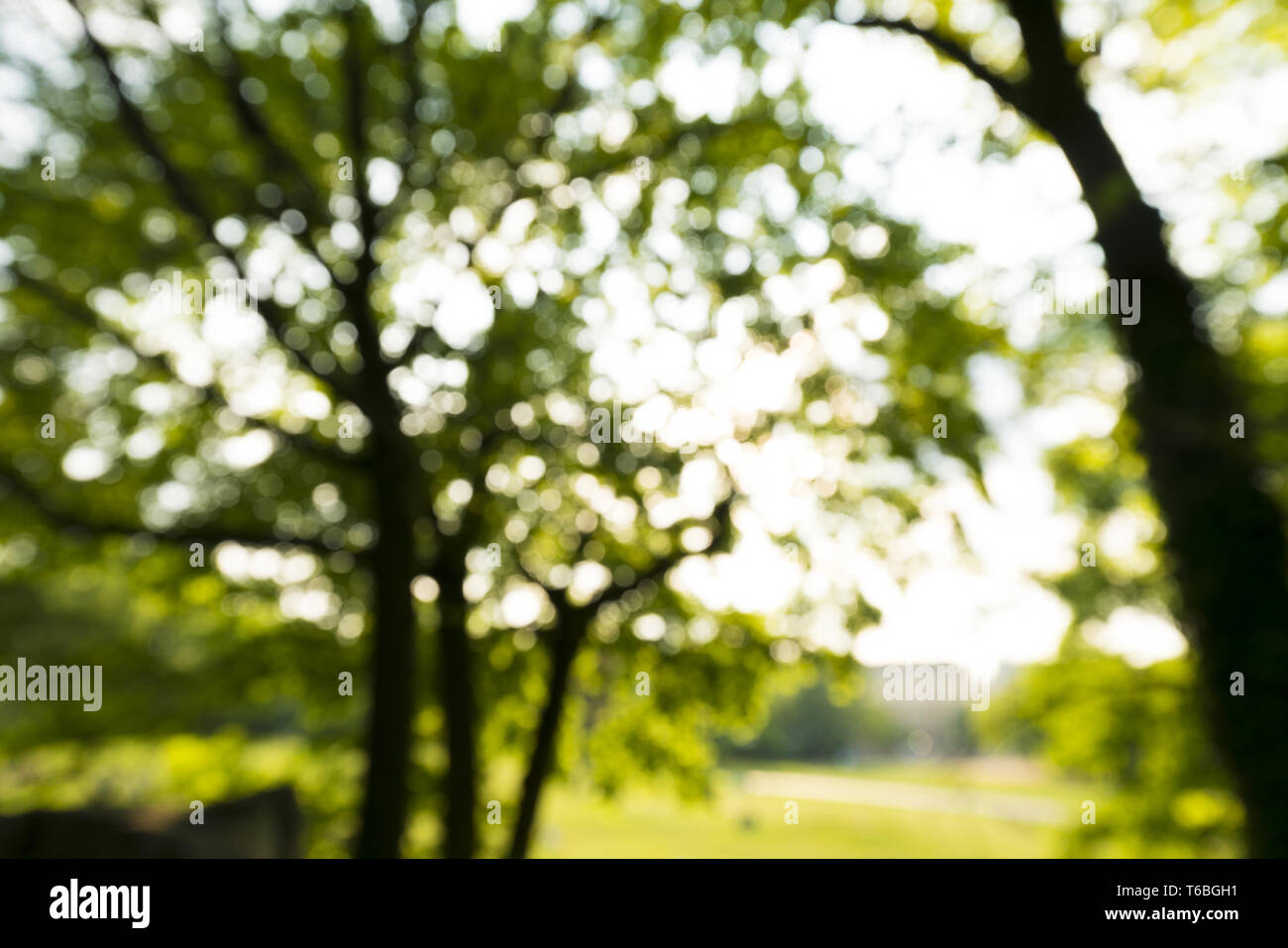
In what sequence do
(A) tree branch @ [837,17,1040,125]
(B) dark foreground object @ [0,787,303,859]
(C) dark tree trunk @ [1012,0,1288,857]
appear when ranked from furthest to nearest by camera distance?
(A) tree branch @ [837,17,1040,125]
(C) dark tree trunk @ [1012,0,1288,857]
(B) dark foreground object @ [0,787,303,859]

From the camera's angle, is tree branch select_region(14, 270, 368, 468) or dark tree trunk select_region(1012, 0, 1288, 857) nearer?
dark tree trunk select_region(1012, 0, 1288, 857)

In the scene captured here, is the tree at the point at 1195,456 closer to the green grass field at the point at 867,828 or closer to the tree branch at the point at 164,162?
the tree branch at the point at 164,162

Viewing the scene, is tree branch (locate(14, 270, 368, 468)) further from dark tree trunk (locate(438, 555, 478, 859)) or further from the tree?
the tree

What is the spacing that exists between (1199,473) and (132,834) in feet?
24.1

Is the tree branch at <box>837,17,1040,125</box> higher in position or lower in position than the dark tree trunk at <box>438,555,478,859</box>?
higher

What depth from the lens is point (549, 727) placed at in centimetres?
915

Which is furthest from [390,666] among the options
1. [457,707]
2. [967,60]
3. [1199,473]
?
[967,60]

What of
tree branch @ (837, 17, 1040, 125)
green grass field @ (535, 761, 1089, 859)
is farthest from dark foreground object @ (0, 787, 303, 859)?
green grass field @ (535, 761, 1089, 859)

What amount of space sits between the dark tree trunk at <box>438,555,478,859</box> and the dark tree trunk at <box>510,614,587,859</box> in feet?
2.28

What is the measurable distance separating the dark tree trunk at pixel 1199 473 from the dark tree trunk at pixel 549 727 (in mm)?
5752

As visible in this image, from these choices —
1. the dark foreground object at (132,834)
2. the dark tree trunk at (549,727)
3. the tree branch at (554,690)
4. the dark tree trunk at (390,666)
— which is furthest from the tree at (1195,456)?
the dark foreground object at (132,834)

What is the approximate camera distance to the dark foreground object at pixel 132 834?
4770mm

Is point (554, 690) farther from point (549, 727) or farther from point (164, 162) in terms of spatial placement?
point (164, 162)

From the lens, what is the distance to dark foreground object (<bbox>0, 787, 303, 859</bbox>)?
15.6 feet
